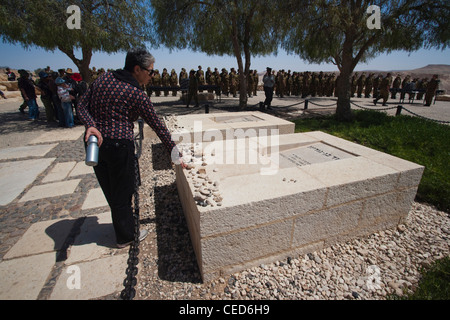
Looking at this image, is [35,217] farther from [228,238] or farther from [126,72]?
[228,238]

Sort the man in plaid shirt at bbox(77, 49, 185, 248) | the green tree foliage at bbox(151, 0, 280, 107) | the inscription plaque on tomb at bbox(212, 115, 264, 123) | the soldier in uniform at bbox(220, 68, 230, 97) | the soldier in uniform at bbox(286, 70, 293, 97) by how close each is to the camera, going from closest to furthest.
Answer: the man in plaid shirt at bbox(77, 49, 185, 248) < the inscription plaque on tomb at bbox(212, 115, 264, 123) < the green tree foliage at bbox(151, 0, 280, 107) < the soldier in uniform at bbox(220, 68, 230, 97) < the soldier in uniform at bbox(286, 70, 293, 97)

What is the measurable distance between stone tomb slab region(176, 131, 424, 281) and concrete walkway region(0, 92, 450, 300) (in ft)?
3.32

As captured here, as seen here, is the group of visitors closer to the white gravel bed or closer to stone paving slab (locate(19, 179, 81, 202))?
stone paving slab (locate(19, 179, 81, 202))

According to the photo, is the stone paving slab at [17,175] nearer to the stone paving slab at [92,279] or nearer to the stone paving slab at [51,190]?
the stone paving slab at [51,190]

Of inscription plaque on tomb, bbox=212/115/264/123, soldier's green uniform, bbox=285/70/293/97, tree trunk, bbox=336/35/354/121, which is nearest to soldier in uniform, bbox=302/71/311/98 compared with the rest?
soldier's green uniform, bbox=285/70/293/97

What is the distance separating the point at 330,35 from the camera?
29.6ft

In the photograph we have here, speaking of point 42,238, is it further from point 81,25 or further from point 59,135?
point 81,25

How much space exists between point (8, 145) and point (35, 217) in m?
4.73

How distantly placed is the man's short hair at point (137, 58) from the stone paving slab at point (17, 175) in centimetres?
324

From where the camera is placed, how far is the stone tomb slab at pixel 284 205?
7.00 ft

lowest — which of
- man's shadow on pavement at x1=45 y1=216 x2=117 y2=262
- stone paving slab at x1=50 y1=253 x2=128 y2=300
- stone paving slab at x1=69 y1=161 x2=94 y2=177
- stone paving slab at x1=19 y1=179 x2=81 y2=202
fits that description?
stone paving slab at x1=50 y1=253 x2=128 y2=300

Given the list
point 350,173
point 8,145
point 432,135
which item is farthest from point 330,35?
point 8,145

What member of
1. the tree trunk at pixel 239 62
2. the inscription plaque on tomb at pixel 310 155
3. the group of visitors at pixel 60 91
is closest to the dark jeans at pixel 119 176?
the inscription plaque on tomb at pixel 310 155

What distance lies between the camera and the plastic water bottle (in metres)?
1.82
